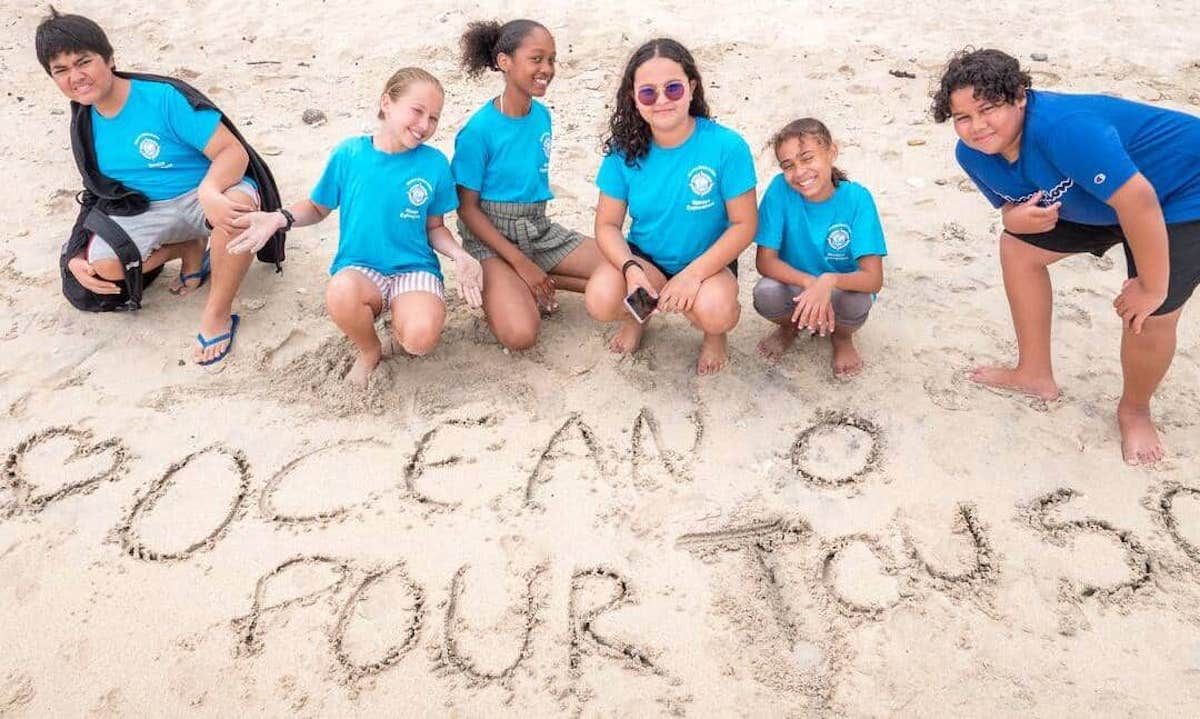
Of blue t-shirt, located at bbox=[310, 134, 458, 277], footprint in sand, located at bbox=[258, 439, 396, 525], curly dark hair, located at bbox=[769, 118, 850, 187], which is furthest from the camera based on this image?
blue t-shirt, located at bbox=[310, 134, 458, 277]

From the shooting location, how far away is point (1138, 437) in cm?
279

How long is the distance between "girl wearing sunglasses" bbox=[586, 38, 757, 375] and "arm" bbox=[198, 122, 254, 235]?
1.34 m

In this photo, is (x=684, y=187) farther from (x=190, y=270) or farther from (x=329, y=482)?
(x=190, y=270)

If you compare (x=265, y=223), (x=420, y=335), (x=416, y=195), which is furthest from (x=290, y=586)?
(x=416, y=195)


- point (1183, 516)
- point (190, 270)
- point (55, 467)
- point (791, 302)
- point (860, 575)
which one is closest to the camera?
point (860, 575)

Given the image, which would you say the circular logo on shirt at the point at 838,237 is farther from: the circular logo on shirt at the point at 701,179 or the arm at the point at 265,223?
the arm at the point at 265,223

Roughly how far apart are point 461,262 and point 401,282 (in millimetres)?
250

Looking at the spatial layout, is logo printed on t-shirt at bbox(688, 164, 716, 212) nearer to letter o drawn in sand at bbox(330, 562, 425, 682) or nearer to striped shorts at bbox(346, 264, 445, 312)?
striped shorts at bbox(346, 264, 445, 312)

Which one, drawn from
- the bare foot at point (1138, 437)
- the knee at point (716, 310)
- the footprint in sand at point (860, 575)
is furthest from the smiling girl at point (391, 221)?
the bare foot at point (1138, 437)

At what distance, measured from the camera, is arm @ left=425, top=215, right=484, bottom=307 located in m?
3.05

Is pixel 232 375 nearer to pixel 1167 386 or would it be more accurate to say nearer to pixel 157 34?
Result: pixel 1167 386

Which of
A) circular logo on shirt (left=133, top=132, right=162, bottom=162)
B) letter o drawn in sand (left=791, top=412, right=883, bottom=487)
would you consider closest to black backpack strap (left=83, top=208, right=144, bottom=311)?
circular logo on shirt (left=133, top=132, right=162, bottom=162)

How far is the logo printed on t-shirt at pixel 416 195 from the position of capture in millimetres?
3067

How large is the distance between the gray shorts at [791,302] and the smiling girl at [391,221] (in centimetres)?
100
